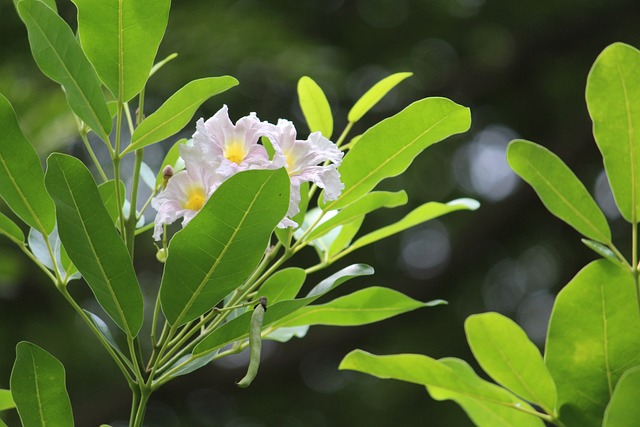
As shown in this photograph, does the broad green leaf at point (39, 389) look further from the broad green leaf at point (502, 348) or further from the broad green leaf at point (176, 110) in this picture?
the broad green leaf at point (502, 348)

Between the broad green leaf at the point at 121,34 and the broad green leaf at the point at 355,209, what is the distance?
157 mm

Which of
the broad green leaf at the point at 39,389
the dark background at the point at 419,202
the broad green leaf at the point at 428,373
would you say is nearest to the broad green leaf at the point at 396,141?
the broad green leaf at the point at 428,373

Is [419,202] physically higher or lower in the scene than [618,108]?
lower

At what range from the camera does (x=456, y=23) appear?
263 cm

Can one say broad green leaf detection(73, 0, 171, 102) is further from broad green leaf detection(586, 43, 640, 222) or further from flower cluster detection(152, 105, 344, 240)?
broad green leaf detection(586, 43, 640, 222)

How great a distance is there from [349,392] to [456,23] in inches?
48.7

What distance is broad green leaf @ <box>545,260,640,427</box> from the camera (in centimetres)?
50

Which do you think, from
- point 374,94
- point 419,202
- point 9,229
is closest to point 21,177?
point 9,229

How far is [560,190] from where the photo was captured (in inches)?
Answer: 21.0

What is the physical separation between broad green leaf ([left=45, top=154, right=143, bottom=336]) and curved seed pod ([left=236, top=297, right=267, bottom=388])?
0.25 ft

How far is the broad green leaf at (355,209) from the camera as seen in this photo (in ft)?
1.83

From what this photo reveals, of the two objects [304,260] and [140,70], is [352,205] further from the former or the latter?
[304,260]

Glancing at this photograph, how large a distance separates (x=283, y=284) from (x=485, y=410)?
164 millimetres

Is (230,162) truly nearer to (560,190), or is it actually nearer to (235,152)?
(235,152)
